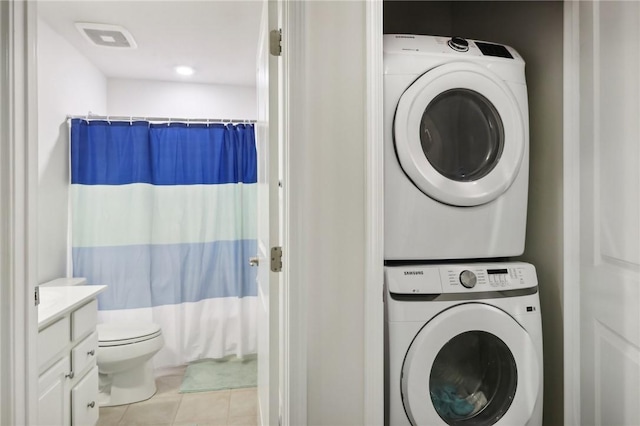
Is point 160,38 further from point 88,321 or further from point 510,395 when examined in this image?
point 510,395

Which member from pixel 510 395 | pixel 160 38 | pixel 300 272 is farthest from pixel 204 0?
pixel 510 395

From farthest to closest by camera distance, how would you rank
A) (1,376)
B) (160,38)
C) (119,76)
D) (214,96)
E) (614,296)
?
(214,96), (119,76), (160,38), (614,296), (1,376)

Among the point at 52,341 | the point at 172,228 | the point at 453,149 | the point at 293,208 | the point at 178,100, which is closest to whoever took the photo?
the point at 293,208

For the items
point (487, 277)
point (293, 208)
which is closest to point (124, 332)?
point (293, 208)

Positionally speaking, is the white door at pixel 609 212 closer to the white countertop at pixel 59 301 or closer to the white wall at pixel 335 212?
the white wall at pixel 335 212

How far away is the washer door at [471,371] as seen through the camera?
131cm

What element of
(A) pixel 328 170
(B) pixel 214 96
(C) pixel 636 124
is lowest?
(A) pixel 328 170

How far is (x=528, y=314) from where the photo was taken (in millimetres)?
1387

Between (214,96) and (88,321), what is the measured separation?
246 cm

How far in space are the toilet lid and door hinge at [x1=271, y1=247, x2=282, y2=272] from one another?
1593mm

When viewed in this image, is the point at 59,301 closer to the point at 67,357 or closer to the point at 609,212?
the point at 67,357

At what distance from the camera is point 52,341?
160 centimetres

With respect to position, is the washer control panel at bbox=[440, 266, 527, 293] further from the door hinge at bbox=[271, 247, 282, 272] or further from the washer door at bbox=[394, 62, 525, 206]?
the door hinge at bbox=[271, 247, 282, 272]

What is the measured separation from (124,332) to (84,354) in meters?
0.61
